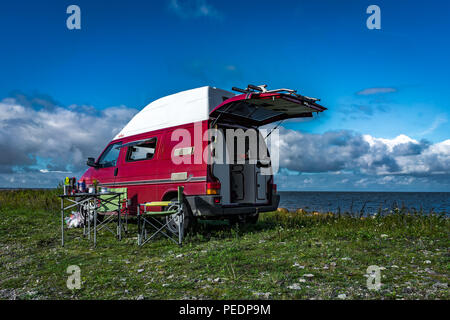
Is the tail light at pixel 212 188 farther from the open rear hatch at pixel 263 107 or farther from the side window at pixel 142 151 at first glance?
the side window at pixel 142 151

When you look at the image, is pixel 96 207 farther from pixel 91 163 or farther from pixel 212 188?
pixel 91 163

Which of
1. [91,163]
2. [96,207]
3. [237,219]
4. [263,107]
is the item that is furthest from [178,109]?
[91,163]

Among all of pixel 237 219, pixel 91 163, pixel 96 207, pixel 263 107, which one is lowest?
pixel 237 219

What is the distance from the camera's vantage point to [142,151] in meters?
9.09

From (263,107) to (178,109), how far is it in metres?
2.05

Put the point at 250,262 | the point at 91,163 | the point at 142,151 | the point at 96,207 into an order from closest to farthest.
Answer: the point at 250,262 → the point at 96,207 → the point at 142,151 → the point at 91,163

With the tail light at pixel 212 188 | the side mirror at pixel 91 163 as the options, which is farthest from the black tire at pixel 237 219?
the side mirror at pixel 91 163

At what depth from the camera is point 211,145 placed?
7602 mm

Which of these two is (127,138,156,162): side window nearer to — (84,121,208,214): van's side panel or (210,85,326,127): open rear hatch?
(84,121,208,214): van's side panel

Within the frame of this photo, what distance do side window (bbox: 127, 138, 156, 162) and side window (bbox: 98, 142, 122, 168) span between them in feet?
2.08

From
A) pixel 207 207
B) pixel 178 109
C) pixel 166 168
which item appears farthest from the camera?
pixel 178 109

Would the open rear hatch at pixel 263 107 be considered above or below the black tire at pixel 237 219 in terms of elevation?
above

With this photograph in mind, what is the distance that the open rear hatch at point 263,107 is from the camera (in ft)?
23.5
